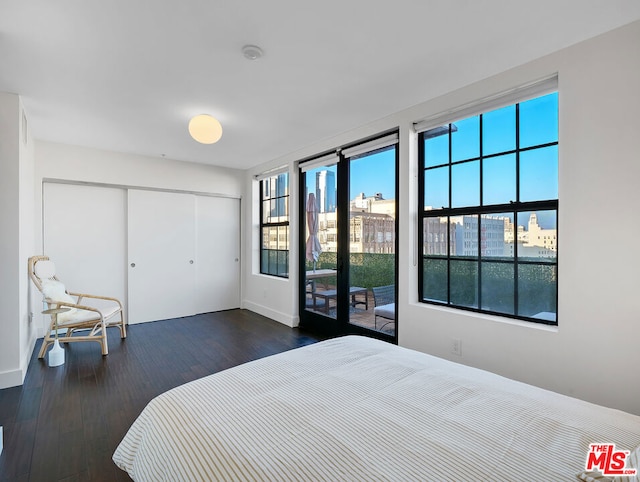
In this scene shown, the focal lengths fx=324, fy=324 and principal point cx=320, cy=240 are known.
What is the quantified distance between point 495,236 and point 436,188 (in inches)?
26.6

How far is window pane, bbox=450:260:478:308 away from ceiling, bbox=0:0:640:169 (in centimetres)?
146

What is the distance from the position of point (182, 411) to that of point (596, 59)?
293 centimetres

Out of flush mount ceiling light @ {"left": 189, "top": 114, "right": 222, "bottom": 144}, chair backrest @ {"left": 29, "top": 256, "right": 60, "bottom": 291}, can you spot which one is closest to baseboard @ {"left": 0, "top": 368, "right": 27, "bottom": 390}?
chair backrest @ {"left": 29, "top": 256, "right": 60, "bottom": 291}

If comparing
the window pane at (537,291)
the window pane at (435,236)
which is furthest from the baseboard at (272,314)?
the window pane at (537,291)

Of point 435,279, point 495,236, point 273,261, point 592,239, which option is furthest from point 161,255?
point 592,239

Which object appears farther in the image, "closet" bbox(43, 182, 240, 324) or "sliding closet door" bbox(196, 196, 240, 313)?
"sliding closet door" bbox(196, 196, 240, 313)

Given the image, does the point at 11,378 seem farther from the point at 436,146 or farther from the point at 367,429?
the point at 436,146

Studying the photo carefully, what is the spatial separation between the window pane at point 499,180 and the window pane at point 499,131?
Answer: 78 mm

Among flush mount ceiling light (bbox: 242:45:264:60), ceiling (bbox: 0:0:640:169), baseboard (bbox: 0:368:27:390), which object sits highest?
ceiling (bbox: 0:0:640:169)

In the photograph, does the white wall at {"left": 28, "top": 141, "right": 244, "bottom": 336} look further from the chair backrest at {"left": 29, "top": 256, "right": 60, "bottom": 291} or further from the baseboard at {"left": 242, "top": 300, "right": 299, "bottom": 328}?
the baseboard at {"left": 242, "top": 300, "right": 299, "bottom": 328}

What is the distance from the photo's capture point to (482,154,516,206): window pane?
2.44 meters

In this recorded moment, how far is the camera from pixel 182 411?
1.30 m

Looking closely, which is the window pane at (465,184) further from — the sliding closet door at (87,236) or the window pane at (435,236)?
the sliding closet door at (87,236)

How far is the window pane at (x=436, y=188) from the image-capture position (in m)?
2.86
